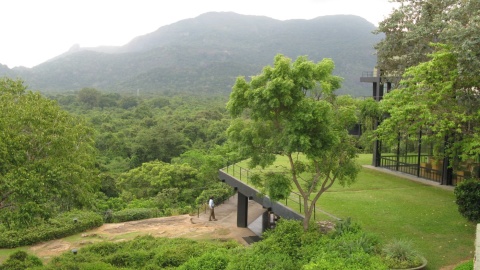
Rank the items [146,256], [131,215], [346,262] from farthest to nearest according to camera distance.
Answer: [131,215] → [146,256] → [346,262]

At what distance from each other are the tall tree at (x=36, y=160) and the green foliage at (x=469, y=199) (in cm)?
1242

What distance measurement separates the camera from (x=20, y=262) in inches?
628

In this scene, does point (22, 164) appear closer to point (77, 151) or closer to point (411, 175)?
point (77, 151)

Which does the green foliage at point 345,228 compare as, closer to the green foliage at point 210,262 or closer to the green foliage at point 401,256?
the green foliage at point 401,256

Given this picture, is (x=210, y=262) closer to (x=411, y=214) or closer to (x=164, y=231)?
(x=411, y=214)

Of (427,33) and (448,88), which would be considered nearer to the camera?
(448,88)

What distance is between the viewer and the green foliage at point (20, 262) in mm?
15655

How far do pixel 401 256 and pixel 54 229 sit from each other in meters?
18.3

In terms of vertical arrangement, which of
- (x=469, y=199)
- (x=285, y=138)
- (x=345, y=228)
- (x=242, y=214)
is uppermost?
(x=285, y=138)

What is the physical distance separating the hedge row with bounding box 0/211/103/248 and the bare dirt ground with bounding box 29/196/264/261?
0.39 m

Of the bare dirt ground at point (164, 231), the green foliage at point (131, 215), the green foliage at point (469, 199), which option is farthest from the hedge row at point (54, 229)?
the green foliage at point (469, 199)

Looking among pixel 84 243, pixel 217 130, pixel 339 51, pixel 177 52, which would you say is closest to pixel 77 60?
pixel 177 52

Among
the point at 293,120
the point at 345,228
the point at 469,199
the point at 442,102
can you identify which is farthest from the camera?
the point at 469,199

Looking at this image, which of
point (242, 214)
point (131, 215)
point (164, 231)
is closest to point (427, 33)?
point (242, 214)
